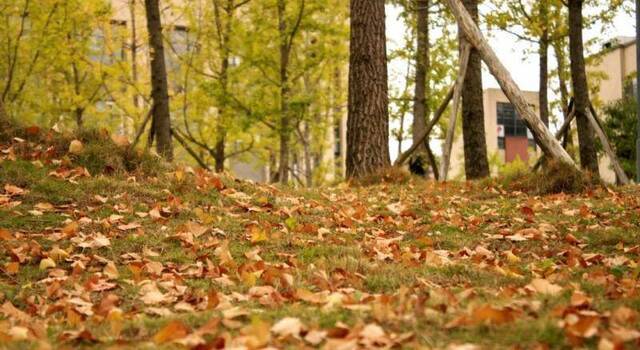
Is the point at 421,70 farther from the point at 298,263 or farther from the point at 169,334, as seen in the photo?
the point at 169,334

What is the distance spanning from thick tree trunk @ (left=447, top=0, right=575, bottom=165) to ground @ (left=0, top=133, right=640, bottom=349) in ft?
2.88

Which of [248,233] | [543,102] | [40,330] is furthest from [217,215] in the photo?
[543,102]

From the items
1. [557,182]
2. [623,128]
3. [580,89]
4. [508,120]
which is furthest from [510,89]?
[508,120]

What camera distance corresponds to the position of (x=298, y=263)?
15.0 feet

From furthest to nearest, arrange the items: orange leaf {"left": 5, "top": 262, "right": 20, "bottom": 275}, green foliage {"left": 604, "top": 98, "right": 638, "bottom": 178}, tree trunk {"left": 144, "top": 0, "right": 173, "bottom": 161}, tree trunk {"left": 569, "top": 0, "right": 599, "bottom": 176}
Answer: green foliage {"left": 604, "top": 98, "right": 638, "bottom": 178}
tree trunk {"left": 144, "top": 0, "right": 173, "bottom": 161}
tree trunk {"left": 569, "top": 0, "right": 599, "bottom": 176}
orange leaf {"left": 5, "top": 262, "right": 20, "bottom": 275}

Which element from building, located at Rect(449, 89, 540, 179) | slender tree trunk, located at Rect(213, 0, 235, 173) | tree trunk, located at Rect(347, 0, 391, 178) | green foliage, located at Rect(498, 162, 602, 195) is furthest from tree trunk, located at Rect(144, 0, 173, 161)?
building, located at Rect(449, 89, 540, 179)

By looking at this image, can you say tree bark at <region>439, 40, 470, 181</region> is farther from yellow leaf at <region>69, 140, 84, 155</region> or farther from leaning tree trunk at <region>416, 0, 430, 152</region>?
leaning tree trunk at <region>416, 0, 430, 152</region>

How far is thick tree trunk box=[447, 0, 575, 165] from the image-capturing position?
8.59 meters

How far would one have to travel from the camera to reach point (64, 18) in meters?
18.5

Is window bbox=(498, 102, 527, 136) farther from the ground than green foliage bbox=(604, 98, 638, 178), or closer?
farther from the ground

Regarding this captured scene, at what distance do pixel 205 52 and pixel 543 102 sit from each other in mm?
9494

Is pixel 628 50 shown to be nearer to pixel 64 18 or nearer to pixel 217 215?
pixel 64 18

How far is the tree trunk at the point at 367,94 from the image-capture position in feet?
33.8

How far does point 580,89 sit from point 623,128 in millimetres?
21799
